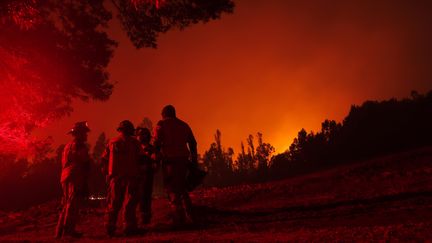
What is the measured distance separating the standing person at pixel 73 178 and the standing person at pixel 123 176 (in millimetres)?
744

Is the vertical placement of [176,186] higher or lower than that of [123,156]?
lower

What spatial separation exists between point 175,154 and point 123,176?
104 cm

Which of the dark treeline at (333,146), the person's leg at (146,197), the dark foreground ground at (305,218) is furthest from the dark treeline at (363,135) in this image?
the person's leg at (146,197)

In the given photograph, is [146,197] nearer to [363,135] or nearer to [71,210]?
[71,210]

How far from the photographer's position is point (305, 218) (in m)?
6.96

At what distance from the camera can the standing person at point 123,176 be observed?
6.29m

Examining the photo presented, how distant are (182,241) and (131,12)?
9159mm

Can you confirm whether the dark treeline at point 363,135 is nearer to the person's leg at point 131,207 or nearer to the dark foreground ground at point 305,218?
the dark foreground ground at point 305,218

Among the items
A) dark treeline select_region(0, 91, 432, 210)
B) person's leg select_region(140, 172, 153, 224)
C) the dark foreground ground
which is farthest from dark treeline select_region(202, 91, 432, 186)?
person's leg select_region(140, 172, 153, 224)

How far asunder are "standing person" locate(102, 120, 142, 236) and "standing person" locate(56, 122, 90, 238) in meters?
0.74

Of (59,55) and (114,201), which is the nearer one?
(114,201)

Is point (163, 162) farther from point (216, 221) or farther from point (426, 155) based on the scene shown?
point (426, 155)

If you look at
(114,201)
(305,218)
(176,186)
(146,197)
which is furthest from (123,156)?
(305,218)

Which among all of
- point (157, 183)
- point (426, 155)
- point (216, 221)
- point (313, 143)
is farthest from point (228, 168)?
point (216, 221)
